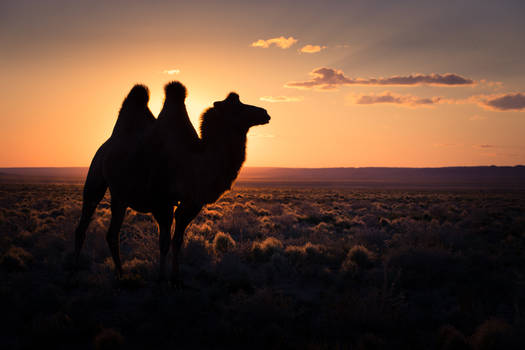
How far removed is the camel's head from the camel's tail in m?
0.80

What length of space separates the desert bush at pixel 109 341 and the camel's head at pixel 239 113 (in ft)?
11.4

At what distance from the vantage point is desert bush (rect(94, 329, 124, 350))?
13.2 ft

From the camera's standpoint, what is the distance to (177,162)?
5.61m

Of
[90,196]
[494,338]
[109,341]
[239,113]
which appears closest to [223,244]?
[90,196]

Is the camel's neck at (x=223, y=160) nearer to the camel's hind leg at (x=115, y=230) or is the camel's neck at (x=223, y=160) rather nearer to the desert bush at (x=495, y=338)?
the camel's hind leg at (x=115, y=230)

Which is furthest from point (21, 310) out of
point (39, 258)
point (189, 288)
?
point (39, 258)

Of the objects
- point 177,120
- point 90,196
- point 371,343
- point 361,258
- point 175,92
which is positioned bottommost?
point 371,343

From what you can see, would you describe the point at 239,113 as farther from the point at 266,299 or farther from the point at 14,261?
the point at 14,261

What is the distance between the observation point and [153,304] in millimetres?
5344

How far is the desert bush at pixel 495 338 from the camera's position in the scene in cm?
402

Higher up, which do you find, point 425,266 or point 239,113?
point 239,113

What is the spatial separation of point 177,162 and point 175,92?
4.59 ft

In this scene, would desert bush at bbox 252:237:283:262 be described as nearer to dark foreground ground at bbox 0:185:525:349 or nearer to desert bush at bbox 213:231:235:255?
dark foreground ground at bbox 0:185:525:349

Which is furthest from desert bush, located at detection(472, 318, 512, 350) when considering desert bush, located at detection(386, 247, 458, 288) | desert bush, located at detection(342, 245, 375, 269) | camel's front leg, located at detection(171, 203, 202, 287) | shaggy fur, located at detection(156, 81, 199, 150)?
shaggy fur, located at detection(156, 81, 199, 150)
